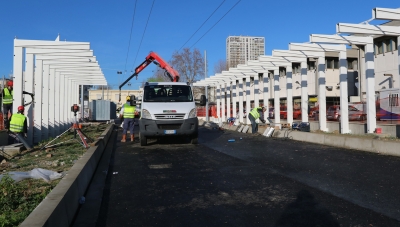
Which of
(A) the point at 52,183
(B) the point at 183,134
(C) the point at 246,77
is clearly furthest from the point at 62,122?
(A) the point at 52,183

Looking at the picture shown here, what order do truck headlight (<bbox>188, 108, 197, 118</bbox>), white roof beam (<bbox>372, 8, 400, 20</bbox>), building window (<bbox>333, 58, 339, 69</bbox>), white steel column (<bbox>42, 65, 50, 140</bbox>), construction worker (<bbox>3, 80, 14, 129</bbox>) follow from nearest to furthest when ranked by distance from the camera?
white roof beam (<bbox>372, 8, 400, 20</bbox>) < truck headlight (<bbox>188, 108, 197, 118</bbox>) < construction worker (<bbox>3, 80, 14, 129</bbox>) < white steel column (<bbox>42, 65, 50, 140</bbox>) < building window (<bbox>333, 58, 339, 69</bbox>)

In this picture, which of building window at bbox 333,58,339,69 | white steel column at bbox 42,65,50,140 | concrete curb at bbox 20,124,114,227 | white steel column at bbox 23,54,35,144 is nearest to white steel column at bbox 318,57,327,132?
white steel column at bbox 42,65,50,140

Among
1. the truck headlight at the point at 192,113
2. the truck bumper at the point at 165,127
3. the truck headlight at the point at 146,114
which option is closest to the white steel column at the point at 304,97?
the truck headlight at the point at 192,113

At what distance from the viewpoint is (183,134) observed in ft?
44.3

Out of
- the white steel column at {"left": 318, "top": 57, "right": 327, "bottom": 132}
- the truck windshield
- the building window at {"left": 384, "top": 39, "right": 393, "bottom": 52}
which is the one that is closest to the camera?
the truck windshield

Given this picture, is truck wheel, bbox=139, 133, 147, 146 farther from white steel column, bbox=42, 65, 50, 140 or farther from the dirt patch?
white steel column, bbox=42, 65, 50, 140

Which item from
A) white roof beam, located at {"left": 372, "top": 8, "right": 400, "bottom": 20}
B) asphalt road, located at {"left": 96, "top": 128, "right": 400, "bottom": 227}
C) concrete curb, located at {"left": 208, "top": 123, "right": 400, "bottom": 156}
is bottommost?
asphalt road, located at {"left": 96, "top": 128, "right": 400, "bottom": 227}

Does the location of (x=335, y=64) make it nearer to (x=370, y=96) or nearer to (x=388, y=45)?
(x=388, y=45)

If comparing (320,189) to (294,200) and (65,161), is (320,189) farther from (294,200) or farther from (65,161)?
(65,161)

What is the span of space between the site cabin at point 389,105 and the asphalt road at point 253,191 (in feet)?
23.0

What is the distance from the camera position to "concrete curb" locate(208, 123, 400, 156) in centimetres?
1095

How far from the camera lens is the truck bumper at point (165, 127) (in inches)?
521

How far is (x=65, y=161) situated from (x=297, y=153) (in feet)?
22.9

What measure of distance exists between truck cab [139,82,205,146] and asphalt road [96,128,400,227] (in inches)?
105
